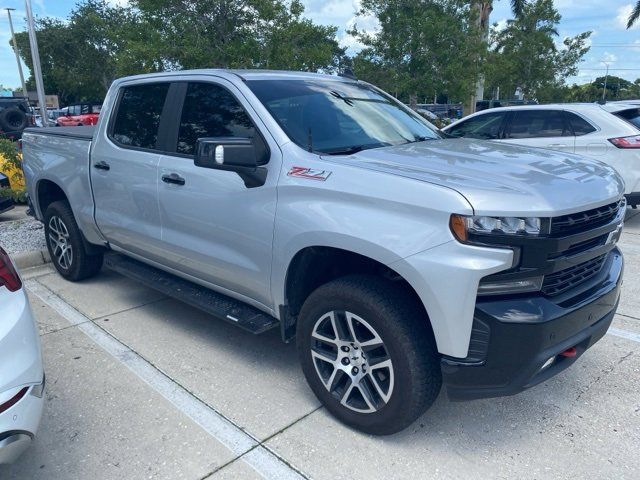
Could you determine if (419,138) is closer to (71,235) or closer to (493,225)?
(493,225)

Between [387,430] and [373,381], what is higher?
[373,381]

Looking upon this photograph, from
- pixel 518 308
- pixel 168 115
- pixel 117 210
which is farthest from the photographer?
pixel 117 210

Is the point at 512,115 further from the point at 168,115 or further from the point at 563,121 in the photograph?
the point at 168,115

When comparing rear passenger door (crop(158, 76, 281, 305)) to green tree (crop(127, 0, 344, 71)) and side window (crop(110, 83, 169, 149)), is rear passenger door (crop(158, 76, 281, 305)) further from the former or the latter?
green tree (crop(127, 0, 344, 71))

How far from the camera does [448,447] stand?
2.82 m

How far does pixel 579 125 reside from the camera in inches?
302

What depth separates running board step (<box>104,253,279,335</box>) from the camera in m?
3.33

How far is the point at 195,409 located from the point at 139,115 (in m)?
2.39

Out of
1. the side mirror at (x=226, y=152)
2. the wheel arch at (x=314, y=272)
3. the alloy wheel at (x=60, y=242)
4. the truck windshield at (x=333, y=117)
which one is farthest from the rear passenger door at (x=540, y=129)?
the alloy wheel at (x=60, y=242)

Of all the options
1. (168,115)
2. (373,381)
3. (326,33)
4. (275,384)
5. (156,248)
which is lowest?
(275,384)

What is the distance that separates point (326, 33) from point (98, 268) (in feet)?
26.6

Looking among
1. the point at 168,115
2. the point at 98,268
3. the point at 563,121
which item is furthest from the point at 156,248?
the point at 563,121

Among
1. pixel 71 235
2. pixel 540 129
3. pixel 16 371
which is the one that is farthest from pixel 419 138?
pixel 540 129

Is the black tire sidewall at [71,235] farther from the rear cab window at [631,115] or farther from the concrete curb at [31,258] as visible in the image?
the rear cab window at [631,115]
